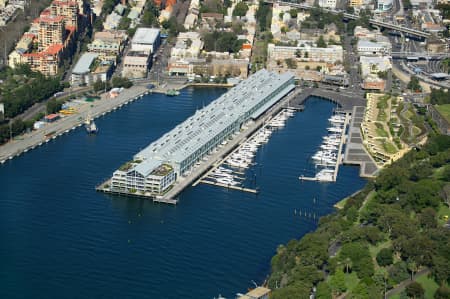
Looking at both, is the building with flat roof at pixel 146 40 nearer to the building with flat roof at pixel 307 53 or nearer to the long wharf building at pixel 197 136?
the building with flat roof at pixel 307 53

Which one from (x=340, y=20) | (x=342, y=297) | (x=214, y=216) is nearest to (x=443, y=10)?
(x=340, y=20)

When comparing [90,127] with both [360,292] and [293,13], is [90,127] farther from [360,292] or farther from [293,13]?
[293,13]

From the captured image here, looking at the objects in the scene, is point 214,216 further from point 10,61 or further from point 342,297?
point 10,61

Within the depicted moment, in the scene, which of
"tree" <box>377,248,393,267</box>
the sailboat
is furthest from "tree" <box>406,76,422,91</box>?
"tree" <box>377,248,393,267</box>

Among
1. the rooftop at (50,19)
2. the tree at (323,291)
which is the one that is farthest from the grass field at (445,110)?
the rooftop at (50,19)

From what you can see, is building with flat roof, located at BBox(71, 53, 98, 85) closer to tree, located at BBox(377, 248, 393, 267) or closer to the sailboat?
the sailboat
